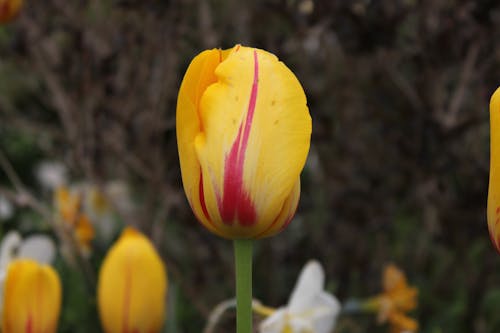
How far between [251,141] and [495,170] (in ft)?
0.69

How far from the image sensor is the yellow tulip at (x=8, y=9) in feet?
5.86

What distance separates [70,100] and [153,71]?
1.00 feet

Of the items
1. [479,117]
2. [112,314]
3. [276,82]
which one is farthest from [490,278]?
[276,82]

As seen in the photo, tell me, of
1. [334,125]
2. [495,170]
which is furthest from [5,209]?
[495,170]

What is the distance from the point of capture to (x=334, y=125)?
2379 mm

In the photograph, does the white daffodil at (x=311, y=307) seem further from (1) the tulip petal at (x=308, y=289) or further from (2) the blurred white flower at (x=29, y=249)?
(2) the blurred white flower at (x=29, y=249)

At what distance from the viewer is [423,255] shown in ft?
8.53

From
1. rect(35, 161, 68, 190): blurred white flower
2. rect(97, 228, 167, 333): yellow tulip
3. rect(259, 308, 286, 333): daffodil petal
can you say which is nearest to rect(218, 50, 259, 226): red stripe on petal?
rect(97, 228, 167, 333): yellow tulip

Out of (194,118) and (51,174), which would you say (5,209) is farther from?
(194,118)

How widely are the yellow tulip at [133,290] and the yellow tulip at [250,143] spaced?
41 cm

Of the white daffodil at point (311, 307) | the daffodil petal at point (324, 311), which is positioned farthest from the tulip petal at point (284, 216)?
the daffodil petal at point (324, 311)

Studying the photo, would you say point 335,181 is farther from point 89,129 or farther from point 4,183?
point 4,183

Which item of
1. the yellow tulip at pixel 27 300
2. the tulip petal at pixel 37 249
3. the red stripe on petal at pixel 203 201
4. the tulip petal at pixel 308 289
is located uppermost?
the red stripe on petal at pixel 203 201

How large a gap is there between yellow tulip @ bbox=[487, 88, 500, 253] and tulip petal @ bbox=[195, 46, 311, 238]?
0.51ft
